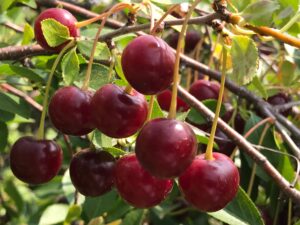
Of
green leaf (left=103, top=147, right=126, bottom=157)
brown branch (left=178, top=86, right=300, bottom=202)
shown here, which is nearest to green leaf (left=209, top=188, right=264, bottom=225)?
brown branch (left=178, top=86, right=300, bottom=202)

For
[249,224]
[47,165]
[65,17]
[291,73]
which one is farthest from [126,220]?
[291,73]

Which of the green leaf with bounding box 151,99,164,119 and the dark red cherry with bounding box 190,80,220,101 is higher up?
the green leaf with bounding box 151,99,164,119

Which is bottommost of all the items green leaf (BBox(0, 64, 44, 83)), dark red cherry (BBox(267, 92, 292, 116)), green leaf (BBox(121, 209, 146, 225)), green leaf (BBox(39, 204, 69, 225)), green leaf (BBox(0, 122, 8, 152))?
green leaf (BBox(39, 204, 69, 225))

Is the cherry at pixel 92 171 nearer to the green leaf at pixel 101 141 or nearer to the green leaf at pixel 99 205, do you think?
the green leaf at pixel 101 141

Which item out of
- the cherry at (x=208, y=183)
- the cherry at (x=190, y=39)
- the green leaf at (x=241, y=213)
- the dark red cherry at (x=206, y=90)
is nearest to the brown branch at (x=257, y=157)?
the green leaf at (x=241, y=213)

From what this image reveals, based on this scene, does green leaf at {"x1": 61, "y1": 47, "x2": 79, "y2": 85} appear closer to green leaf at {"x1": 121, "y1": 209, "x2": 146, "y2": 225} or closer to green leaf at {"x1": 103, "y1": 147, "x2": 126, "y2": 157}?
green leaf at {"x1": 103, "y1": 147, "x2": 126, "y2": 157}

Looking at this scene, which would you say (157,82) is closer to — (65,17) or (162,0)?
(162,0)
